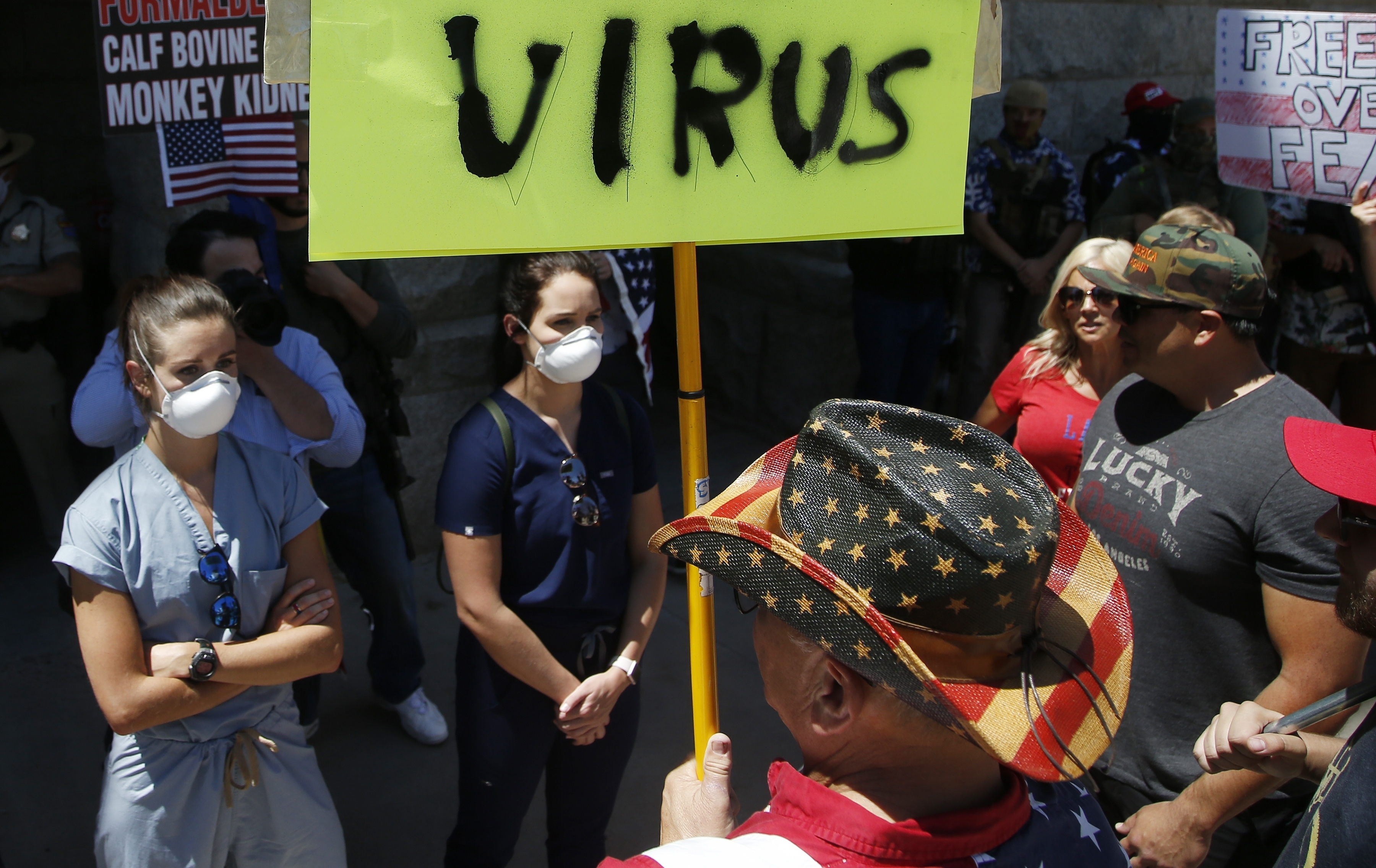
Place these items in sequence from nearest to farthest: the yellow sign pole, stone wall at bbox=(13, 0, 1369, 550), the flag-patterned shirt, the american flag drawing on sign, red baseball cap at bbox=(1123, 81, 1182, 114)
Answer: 1. the flag-patterned shirt
2. the yellow sign pole
3. the american flag drawing on sign
4. stone wall at bbox=(13, 0, 1369, 550)
5. red baseball cap at bbox=(1123, 81, 1182, 114)

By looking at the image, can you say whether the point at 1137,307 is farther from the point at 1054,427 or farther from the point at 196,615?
the point at 196,615

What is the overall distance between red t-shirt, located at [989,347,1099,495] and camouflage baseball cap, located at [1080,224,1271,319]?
57cm

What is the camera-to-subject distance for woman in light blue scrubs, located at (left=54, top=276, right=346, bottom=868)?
76.2 inches

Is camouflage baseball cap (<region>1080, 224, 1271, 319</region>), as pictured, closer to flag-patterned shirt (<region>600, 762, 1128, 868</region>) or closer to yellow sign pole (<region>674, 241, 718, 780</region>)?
yellow sign pole (<region>674, 241, 718, 780</region>)

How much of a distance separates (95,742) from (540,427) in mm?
2148

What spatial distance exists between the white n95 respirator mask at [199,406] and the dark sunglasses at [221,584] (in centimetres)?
23

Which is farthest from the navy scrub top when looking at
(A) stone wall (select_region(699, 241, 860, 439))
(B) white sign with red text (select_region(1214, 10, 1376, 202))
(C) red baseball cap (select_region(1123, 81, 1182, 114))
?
(C) red baseball cap (select_region(1123, 81, 1182, 114))

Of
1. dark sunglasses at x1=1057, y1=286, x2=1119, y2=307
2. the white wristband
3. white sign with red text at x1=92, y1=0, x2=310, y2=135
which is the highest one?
white sign with red text at x1=92, y1=0, x2=310, y2=135

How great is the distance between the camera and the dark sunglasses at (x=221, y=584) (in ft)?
6.60

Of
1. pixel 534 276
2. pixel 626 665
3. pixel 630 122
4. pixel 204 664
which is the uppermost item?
pixel 630 122

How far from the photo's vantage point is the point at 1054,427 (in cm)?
288

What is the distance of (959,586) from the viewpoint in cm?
114

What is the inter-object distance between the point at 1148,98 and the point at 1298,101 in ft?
7.95

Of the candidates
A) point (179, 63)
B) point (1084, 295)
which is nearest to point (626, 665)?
point (1084, 295)
